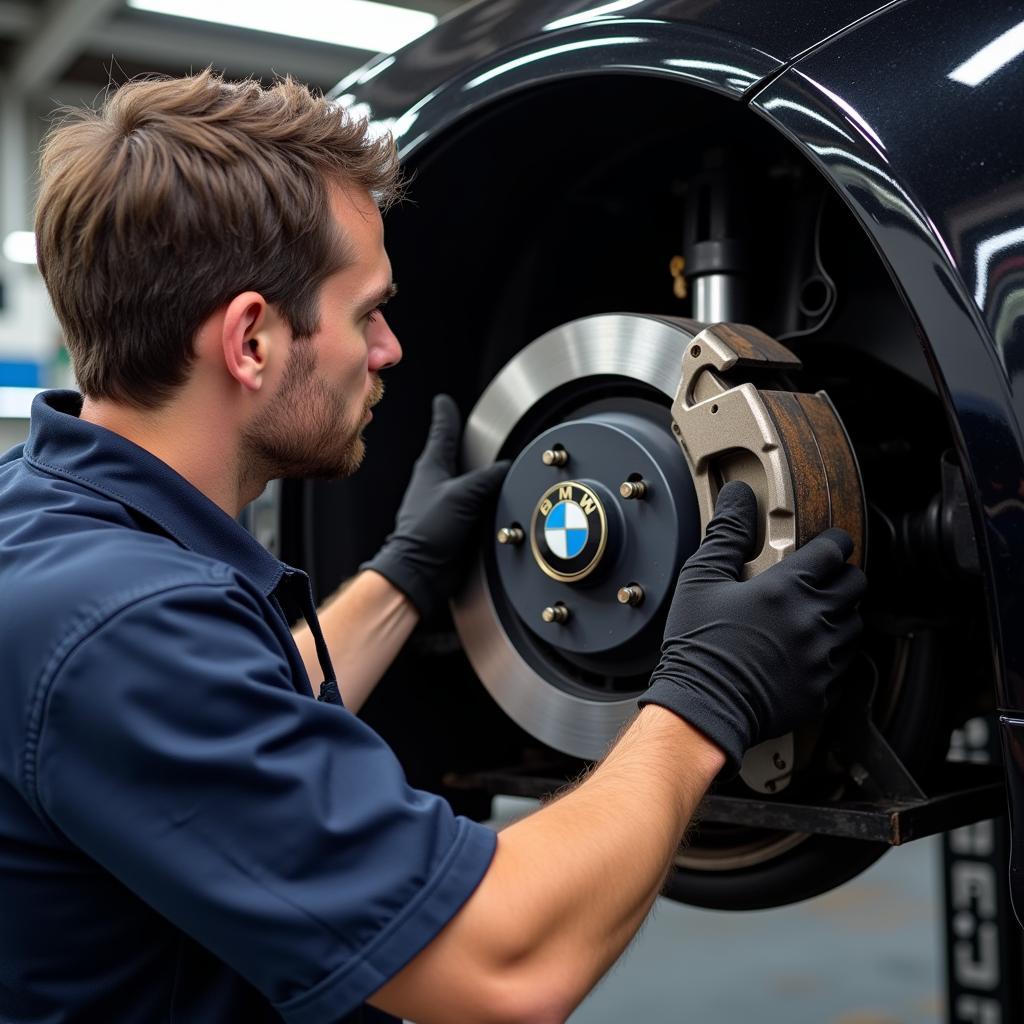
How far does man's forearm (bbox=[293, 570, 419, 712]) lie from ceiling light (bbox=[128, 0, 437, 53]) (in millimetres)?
3360

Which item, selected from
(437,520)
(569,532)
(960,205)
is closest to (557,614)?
(569,532)

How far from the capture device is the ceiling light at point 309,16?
4.18 m

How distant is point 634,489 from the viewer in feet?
3.06

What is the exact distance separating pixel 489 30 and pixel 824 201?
33 centimetres

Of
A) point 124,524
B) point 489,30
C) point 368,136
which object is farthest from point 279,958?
point 489,30

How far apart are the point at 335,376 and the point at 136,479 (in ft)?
0.54

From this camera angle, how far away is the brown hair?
2.68 ft

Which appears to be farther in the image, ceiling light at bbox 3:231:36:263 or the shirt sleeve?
ceiling light at bbox 3:231:36:263

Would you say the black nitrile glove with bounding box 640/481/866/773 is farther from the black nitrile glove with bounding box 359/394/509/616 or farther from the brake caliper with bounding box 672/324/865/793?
the black nitrile glove with bounding box 359/394/509/616

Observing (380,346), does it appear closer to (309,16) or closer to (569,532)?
(569,532)

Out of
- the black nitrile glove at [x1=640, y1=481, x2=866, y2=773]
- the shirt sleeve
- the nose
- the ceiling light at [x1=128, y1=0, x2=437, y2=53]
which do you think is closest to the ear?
the nose

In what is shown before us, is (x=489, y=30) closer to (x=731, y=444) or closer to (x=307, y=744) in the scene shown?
(x=731, y=444)

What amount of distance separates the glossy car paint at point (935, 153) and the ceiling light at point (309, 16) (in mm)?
3511

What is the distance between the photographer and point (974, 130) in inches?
28.5
